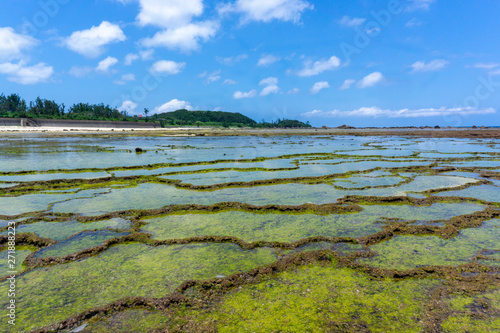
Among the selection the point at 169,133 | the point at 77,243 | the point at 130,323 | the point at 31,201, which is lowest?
the point at 130,323

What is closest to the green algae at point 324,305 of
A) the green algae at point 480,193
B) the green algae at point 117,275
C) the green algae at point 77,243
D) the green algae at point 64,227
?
the green algae at point 117,275

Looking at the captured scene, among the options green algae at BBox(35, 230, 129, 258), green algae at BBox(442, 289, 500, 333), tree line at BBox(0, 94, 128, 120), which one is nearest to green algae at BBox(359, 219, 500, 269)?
green algae at BBox(442, 289, 500, 333)

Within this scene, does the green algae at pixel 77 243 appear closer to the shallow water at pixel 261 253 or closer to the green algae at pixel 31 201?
the shallow water at pixel 261 253

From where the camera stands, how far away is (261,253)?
17.1ft

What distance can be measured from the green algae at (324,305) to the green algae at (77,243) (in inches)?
133

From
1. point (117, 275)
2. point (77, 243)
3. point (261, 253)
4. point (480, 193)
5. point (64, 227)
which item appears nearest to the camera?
point (117, 275)

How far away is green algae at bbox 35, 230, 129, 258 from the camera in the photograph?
17.1 ft

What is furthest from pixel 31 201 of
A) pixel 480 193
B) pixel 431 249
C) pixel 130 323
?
pixel 480 193

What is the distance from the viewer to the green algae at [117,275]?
12.0 ft

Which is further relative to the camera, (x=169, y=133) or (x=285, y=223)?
(x=169, y=133)

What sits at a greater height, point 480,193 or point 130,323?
point 480,193

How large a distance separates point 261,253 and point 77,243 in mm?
3817

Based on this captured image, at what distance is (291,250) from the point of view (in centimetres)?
530

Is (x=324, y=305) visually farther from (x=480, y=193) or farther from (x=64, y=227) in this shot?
(x=480, y=193)
